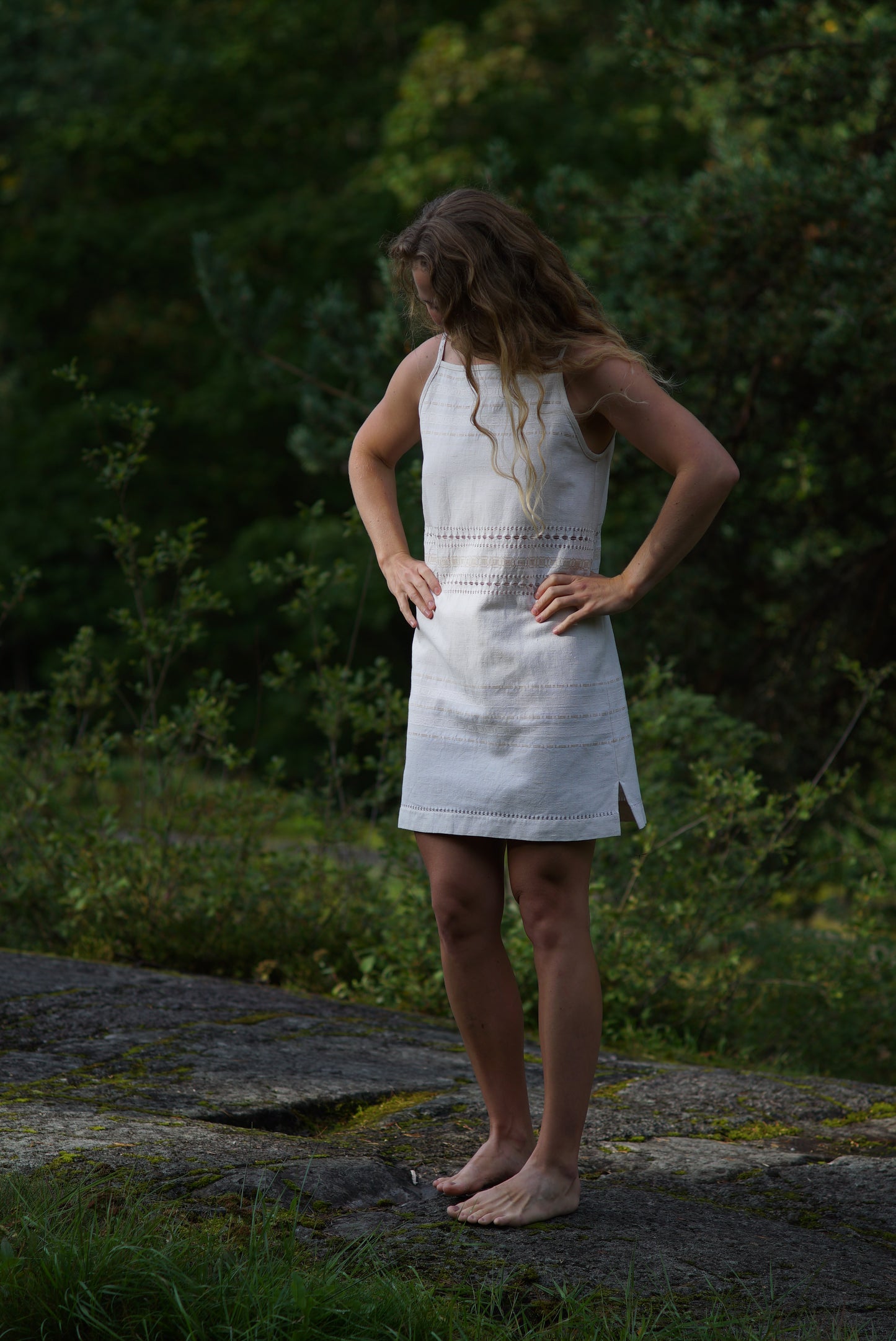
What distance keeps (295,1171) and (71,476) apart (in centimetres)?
1514

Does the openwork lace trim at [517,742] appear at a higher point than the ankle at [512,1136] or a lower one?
higher

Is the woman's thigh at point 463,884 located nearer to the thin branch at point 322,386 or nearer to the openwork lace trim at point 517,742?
the openwork lace trim at point 517,742

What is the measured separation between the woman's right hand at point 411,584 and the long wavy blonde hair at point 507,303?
25cm

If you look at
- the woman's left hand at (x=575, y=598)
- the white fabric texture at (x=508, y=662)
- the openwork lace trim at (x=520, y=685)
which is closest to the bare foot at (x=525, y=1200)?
the white fabric texture at (x=508, y=662)

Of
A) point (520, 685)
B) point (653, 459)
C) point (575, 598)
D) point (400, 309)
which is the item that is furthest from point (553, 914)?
point (400, 309)

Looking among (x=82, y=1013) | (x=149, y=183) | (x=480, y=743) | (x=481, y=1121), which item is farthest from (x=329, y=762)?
(x=149, y=183)

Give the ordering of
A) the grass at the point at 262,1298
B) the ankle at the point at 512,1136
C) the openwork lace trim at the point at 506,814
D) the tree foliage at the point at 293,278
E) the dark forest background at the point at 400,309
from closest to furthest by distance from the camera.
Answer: the grass at the point at 262,1298 → the openwork lace trim at the point at 506,814 → the ankle at the point at 512,1136 → the dark forest background at the point at 400,309 → the tree foliage at the point at 293,278

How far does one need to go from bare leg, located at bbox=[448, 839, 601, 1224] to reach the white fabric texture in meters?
0.08

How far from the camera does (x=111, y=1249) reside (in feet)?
6.03

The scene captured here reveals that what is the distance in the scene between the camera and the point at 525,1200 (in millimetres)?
2275

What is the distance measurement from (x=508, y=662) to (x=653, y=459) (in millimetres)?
461

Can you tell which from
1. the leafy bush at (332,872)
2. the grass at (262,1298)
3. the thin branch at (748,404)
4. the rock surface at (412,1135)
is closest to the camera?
the grass at (262,1298)

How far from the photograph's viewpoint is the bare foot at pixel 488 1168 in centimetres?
238

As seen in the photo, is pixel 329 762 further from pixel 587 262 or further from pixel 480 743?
pixel 587 262
